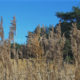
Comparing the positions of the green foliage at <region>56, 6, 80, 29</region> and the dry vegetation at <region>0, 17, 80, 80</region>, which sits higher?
the green foliage at <region>56, 6, 80, 29</region>

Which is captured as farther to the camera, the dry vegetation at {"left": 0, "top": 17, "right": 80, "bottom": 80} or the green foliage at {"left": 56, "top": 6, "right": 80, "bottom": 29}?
the green foliage at {"left": 56, "top": 6, "right": 80, "bottom": 29}

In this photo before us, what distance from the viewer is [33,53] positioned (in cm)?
293

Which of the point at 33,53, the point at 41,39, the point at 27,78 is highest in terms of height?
the point at 41,39

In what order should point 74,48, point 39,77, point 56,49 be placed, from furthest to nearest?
point 39,77
point 56,49
point 74,48

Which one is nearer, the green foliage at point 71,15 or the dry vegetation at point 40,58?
the dry vegetation at point 40,58

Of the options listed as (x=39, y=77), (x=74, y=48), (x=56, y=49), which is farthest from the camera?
(x=39, y=77)

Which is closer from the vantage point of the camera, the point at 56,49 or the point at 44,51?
the point at 56,49

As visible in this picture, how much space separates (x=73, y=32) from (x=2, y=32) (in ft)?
3.38

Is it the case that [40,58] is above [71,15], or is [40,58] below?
below

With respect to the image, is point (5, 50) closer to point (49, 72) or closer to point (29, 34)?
point (29, 34)

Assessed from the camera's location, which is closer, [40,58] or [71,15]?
[40,58]

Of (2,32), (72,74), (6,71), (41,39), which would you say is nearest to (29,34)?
(41,39)

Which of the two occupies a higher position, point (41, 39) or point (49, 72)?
point (41, 39)

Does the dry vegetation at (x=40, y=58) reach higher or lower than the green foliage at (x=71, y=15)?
lower
